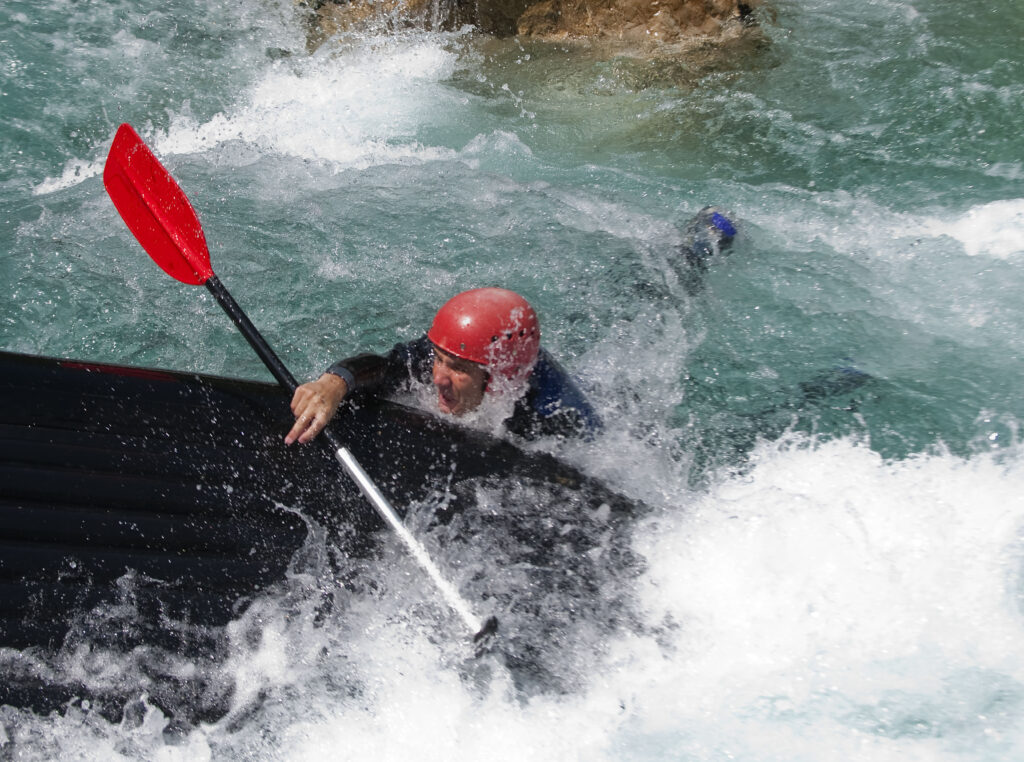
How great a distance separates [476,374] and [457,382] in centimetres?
8

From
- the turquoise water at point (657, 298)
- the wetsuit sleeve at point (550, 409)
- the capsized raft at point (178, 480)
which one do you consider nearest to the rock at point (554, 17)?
the turquoise water at point (657, 298)

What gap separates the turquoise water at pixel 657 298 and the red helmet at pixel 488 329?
1.58 ft

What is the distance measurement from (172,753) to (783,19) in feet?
23.2

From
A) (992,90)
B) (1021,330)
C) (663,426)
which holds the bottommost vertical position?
(663,426)

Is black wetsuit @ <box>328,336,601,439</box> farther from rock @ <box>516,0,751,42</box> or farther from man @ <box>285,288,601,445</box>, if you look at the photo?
rock @ <box>516,0,751,42</box>

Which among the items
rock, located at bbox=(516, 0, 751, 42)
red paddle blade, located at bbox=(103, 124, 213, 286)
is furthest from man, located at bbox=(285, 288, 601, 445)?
rock, located at bbox=(516, 0, 751, 42)

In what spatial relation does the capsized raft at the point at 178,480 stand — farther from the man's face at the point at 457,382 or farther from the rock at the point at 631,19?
the rock at the point at 631,19

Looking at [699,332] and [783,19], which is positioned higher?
[783,19]

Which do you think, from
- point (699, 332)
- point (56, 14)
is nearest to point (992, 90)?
point (699, 332)

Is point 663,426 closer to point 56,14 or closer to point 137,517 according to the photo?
point 137,517

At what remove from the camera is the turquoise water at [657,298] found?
7.21ft

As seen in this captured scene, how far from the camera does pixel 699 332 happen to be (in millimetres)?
3971

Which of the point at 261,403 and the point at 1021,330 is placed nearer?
the point at 261,403

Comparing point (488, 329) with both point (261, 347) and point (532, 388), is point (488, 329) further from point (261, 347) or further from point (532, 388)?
point (261, 347)
